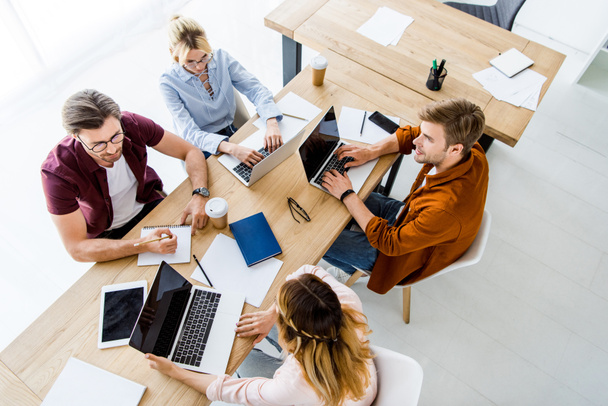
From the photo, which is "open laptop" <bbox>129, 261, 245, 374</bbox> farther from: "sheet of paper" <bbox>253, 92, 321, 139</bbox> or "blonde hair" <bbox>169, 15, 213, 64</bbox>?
"blonde hair" <bbox>169, 15, 213, 64</bbox>

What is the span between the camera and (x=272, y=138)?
6.20 feet

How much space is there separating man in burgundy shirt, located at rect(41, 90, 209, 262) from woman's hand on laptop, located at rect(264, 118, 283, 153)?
0.31 metres

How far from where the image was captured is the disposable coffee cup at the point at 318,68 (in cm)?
201

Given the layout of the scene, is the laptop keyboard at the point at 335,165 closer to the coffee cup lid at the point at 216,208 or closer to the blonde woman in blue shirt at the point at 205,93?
the blonde woman in blue shirt at the point at 205,93

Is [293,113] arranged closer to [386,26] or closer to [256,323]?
[386,26]

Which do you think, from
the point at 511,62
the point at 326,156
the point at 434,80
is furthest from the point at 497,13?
the point at 326,156

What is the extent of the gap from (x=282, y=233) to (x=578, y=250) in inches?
82.4

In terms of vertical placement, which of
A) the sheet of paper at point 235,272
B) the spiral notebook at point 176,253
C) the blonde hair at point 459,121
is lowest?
the sheet of paper at point 235,272

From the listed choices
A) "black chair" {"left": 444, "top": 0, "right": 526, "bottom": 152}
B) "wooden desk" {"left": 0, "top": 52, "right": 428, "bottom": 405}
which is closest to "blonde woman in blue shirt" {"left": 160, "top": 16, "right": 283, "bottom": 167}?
"wooden desk" {"left": 0, "top": 52, "right": 428, "bottom": 405}

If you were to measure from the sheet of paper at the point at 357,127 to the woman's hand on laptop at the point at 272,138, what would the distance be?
0.32 meters

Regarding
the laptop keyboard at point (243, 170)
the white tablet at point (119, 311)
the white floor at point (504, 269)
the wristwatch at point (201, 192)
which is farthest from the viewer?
the white floor at point (504, 269)

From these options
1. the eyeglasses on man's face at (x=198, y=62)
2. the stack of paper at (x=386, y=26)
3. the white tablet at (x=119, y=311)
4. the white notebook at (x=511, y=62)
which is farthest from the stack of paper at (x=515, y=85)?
the white tablet at (x=119, y=311)

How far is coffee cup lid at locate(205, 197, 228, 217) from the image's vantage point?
1.52 metres

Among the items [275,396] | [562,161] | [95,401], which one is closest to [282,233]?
[275,396]
